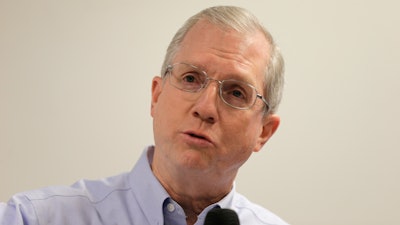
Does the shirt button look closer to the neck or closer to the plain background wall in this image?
the neck

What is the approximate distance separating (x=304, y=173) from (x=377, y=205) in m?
0.34

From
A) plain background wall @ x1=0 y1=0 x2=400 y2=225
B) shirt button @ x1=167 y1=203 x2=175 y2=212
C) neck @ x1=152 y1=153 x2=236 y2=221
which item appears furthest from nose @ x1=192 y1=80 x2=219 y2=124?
plain background wall @ x1=0 y1=0 x2=400 y2=225

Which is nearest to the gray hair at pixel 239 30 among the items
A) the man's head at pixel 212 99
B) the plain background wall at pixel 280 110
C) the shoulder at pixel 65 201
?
the man's head at pixel 212 99

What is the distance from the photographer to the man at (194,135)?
139cm

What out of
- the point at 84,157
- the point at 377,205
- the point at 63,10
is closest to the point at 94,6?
the point at 63,10

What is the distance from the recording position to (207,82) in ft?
4.72

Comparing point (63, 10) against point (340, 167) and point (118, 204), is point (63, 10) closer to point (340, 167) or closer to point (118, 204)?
point (118, 204)

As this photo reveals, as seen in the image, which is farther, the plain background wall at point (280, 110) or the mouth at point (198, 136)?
the plain background wall at point (280, 110)

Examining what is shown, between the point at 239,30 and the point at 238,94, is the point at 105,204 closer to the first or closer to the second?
the point at 238,94

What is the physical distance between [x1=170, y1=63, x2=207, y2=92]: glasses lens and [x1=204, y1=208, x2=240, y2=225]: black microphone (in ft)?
1.83

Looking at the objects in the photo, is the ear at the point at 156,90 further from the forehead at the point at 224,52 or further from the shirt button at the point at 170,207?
the shirt button at the point at 170,207

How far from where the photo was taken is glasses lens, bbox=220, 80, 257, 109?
4.76 ft

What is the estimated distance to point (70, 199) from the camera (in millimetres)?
1437

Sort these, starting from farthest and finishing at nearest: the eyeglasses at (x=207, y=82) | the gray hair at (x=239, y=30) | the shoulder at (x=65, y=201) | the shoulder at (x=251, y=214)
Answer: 1. the shoulder at (x=251, y=214)
2. the gray hair at (x=239, y=30)
3. the eyeglasses at (x=207, y=82)
4. the shoulder at (x=65, y=201)
